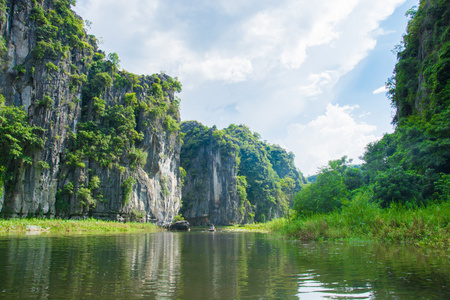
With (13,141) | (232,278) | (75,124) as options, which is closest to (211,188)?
(75,124)

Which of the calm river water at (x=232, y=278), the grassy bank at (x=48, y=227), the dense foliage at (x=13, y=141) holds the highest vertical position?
the dense foliage at (x=13, y=141)

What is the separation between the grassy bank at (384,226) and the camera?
10297 millimetres

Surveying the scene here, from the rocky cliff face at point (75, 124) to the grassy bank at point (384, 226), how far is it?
977 inches

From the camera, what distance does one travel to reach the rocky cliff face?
29.1 metres

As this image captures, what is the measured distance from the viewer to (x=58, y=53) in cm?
3281

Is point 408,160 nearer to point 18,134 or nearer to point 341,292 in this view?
point 341,292

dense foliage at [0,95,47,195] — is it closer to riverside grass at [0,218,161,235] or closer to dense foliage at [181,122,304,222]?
riverside grass at [0,218,161,235]

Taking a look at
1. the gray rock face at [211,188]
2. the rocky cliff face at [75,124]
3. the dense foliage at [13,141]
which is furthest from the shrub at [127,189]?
the gray rock face at [211,188]

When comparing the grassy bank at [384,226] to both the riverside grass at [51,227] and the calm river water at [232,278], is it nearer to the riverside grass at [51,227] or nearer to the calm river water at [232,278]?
the calm river water at [232,278]

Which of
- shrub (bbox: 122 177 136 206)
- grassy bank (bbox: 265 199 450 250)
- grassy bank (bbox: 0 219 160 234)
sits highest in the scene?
shrub (bbox: 122 177 136 206)

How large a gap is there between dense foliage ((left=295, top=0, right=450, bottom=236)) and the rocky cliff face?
2418 centimetres

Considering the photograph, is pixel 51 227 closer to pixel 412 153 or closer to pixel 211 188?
pixel 412 153

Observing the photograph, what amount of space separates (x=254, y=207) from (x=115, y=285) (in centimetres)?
6992

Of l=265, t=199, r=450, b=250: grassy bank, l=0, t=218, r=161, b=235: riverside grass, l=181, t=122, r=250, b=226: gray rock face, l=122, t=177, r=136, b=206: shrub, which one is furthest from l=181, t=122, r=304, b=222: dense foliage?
l=265, t=199, r=450, b=250: grassy bank
